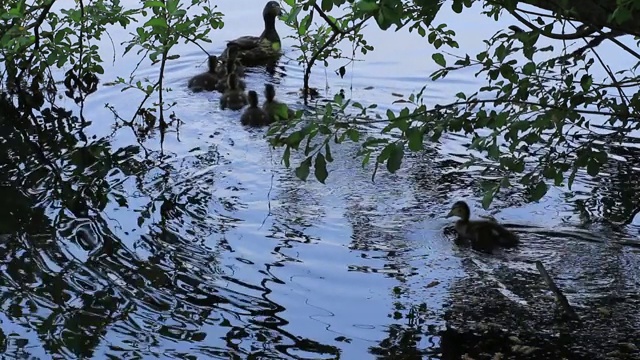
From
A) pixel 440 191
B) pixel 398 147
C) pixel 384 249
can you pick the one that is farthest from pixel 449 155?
pixel 398 147

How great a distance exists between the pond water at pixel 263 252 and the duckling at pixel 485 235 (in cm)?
8

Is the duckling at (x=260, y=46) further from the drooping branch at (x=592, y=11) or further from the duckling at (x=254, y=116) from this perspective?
the drooping branch at (x=592, y=11)

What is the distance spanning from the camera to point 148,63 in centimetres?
987

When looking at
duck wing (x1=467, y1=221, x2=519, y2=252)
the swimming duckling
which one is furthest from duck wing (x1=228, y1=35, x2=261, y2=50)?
duck wing (x1=467, y1=221, x2=519, y2=252)

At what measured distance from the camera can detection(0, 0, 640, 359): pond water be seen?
14.9 feet

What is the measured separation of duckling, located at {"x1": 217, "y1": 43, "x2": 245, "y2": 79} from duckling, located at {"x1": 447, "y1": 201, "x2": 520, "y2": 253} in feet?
13.5

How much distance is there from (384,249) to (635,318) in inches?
55.2

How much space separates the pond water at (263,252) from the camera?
4.54 meters

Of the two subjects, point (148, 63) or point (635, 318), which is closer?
point (635, 318)

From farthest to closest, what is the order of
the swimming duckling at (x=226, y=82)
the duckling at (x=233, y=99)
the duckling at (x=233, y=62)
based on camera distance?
the duckling at (x=233, y=62) → the swimming duckling at (x=226, y=82) → the duckling at (x=233, y=99)

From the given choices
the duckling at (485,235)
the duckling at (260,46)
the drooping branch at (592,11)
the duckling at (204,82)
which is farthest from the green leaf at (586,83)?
the duckling at (260,46)

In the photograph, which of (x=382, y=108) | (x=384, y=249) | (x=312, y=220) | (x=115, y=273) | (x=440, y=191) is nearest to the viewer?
(x=115, y=273)

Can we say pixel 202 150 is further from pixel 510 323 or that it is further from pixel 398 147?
pixel 398 147

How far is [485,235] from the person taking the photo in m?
5.59
